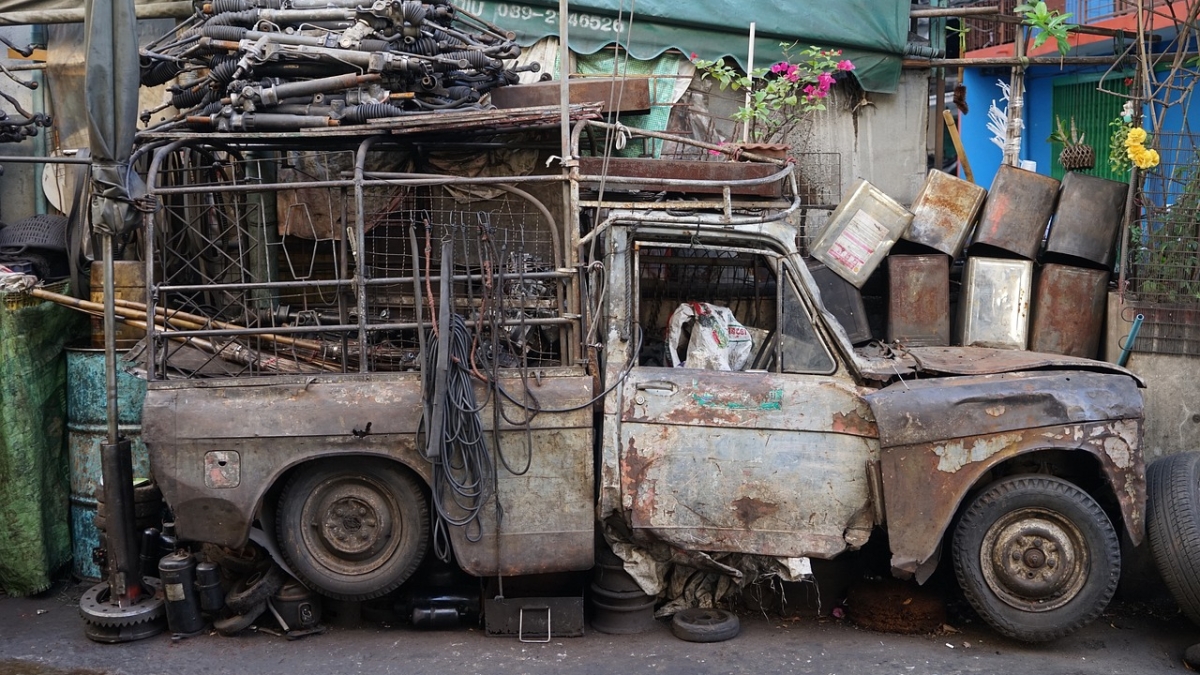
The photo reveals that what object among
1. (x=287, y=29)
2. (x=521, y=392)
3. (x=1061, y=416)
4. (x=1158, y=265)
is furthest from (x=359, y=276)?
(x=1158, y=265)

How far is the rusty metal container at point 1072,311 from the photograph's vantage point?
6.58 m

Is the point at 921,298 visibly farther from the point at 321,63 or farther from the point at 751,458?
the point at 321,63

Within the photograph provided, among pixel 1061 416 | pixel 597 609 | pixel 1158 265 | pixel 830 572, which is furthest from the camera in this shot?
pixel 1158 265

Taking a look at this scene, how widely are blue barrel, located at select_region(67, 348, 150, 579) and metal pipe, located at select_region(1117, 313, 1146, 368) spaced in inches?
228

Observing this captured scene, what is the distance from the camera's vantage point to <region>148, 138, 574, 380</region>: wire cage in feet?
16.9

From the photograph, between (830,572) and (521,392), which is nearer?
(521,392)

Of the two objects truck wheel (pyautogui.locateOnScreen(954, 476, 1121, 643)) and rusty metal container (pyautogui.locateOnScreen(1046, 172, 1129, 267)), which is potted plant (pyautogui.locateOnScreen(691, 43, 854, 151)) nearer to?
rusty metal container (pyautogui.locateOnScreen(1046, 172, 1129, 267))

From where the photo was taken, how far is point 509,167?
6.35 metres

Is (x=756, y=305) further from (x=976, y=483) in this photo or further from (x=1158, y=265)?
(x=1158, y=265)

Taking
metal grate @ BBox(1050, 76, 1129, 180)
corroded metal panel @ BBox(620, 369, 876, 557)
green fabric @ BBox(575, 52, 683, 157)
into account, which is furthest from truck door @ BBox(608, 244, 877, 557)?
metal grate @ BBox(1050, 76, 1129, 180)

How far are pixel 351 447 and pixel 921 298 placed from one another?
3.69 m

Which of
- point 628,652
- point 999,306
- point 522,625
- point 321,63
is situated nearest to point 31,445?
point 321,63

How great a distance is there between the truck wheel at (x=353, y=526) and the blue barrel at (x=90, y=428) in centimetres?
138

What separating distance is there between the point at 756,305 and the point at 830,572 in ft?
5.03
